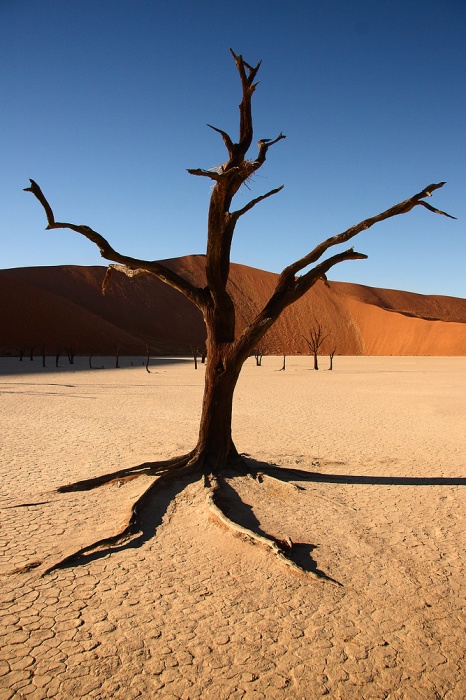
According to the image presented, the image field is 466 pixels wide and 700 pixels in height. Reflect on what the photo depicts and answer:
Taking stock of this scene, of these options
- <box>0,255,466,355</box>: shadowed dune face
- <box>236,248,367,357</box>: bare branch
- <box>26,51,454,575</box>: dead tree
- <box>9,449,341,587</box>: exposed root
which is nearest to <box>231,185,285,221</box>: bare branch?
<box>26,51,454,575</box>: dead tree

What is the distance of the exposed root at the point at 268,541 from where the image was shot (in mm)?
4430

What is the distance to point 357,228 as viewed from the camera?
22.7 ft

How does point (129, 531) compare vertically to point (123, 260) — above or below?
below

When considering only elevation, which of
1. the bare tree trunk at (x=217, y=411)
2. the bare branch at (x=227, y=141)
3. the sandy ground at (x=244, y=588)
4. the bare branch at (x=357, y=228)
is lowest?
the sandy ground at (x=244, y=588)

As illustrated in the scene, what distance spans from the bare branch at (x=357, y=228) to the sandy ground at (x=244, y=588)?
2.85 metres

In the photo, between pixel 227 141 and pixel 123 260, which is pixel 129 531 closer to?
pixel 123 260

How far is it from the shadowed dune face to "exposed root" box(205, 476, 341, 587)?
58.4 meters

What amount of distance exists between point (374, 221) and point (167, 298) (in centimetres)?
8819

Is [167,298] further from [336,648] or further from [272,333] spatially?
[336,648]

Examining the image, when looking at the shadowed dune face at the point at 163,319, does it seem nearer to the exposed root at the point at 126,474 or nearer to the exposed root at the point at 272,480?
the exposed root at the point at 126,474

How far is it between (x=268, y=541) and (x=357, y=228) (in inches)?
159

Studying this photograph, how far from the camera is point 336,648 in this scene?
3467 millimetres

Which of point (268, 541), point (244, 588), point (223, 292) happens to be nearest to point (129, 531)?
point (268, 541)

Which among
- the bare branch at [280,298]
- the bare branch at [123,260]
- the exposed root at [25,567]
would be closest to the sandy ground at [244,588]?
the exposed root at [25,567]
